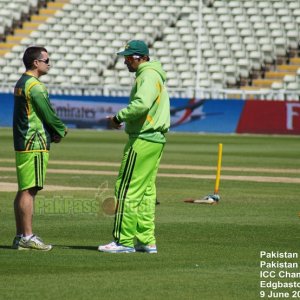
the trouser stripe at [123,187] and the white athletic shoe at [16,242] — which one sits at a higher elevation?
the trouser stripe at [123,187]

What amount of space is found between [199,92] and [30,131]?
36.1 m

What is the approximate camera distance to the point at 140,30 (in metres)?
55.4

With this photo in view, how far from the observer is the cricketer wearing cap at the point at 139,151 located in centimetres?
1205

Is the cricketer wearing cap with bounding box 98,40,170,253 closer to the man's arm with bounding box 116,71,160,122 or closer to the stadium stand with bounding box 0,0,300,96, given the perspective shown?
the man's arm with bounding box 116,71,160,122

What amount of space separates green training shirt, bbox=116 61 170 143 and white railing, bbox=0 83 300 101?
33.4 meters

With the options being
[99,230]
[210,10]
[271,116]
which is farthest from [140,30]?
[99,230]

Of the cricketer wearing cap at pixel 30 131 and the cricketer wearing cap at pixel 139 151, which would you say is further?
the cricketer wearing cap at pixel 30 131

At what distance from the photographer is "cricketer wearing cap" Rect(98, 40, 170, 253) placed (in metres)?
12.0

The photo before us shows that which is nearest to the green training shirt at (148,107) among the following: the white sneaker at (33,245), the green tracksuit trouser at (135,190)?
the green tracksuit trouser at (135,190)

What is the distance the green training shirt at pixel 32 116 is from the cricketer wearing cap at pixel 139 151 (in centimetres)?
77

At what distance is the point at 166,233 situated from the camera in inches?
558

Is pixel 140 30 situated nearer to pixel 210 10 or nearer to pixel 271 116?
pixel 210 10
